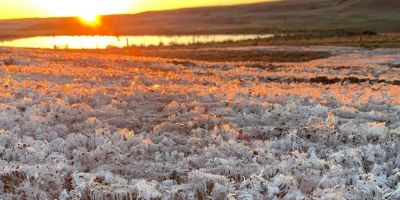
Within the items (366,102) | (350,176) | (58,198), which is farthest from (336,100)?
(58,198)

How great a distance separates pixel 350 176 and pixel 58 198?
454 cm

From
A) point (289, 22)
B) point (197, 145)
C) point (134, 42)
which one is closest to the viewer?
point (197, 145)

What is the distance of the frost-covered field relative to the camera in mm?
7516

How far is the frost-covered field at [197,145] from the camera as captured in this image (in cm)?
A: 752

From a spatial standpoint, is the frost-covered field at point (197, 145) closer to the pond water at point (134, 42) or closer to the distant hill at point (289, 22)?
the pond water at point (134, 42)

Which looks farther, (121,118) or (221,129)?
(121,118)

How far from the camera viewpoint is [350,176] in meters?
7.82

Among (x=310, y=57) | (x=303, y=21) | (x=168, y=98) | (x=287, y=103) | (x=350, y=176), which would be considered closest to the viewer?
(x=350, y=176)

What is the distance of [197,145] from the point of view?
31.1ft

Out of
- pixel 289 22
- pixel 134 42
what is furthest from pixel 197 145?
pixel 289 22

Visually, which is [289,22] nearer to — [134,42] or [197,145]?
[134,42]

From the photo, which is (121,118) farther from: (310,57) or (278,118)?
(310,57)

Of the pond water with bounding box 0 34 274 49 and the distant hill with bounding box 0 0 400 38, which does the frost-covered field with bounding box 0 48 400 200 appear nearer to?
the pond water with bounding box 0 34 274 49

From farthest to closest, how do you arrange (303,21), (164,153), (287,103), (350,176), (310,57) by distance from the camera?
(303,21) < (310,57) < (287,103) < (164,153) < (350,176)
